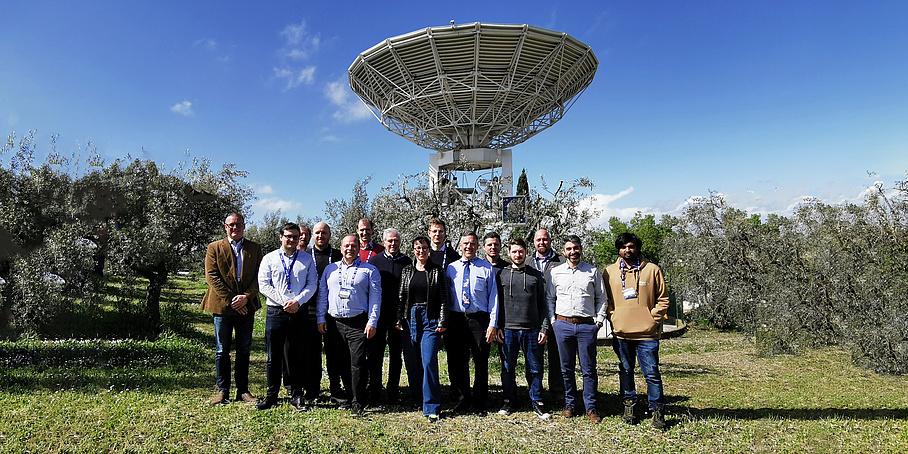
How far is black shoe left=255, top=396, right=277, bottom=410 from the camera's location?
570 cm

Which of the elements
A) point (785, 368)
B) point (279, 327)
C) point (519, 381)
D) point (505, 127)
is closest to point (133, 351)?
point (279, 327)

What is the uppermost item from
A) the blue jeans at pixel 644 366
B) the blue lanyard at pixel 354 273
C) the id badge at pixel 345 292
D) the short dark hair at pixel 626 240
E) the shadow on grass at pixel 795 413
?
the short dark hair at pixel 626 240

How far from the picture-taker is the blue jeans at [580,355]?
5.43 meters

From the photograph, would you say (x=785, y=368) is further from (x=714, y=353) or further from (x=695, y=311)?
(x=695, y=311)

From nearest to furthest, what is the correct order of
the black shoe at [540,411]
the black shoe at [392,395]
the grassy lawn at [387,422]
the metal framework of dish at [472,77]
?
1. the grassy lawn at [387,422]
2. the black shoe at [540,411]
3. the black shoe at [392,395]
4. the metal framework of dish at [472,77]

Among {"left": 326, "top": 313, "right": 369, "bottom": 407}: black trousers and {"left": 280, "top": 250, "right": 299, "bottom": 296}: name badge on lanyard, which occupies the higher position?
{"left": 280, "top": 250, "right": 299, "bottom": 296}: name badge on lanyard

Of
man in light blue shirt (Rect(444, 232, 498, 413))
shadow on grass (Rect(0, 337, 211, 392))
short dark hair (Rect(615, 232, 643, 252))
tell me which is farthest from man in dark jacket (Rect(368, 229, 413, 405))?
shadow on grass (Rect(0, 337, 211, 392))

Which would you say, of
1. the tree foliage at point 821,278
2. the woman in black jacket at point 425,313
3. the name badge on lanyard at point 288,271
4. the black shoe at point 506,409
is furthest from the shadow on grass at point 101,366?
the tree foliage at point 821,278

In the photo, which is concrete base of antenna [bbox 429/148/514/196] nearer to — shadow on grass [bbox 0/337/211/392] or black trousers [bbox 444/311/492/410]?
shadow on grass [bbox 0/337/211/392]

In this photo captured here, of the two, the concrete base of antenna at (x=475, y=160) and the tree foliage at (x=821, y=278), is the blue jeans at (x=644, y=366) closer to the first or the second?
the tree foliage at (x=821, y=278)

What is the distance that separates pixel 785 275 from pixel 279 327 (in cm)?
1393

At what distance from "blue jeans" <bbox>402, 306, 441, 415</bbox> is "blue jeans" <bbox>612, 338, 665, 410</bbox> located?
201 centimetres

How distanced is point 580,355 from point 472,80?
18844 mm

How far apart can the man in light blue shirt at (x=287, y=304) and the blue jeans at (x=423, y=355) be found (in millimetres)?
1258
